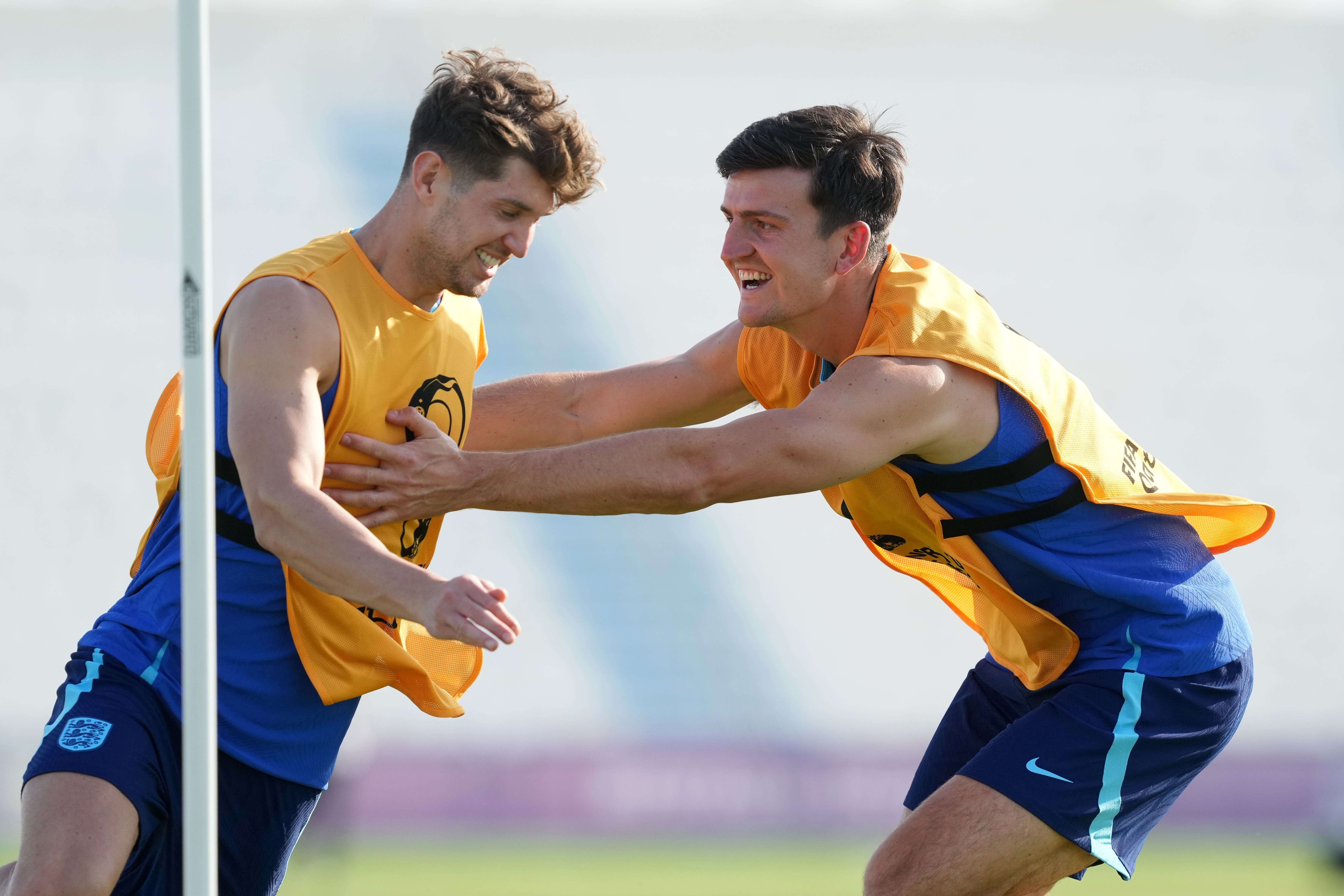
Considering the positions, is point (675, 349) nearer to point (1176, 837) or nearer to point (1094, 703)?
point (1176, 837)

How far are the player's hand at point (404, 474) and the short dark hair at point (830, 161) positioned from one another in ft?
2.95

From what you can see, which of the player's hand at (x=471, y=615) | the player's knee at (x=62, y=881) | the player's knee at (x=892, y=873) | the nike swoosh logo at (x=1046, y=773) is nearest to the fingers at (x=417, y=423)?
the player's hand at (x=471, y=615)

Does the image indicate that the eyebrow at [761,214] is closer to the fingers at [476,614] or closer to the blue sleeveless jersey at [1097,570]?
the blue sleeveless jersey at [1097,570]

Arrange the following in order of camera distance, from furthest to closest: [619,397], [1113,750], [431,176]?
[619,397] → [1113,750] → [431,176]

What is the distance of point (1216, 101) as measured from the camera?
354 inches

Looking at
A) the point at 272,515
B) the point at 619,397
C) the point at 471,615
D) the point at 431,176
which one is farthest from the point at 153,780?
the point at 619,397

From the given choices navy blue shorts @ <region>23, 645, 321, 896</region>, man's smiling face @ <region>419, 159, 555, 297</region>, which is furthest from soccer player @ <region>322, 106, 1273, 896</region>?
navy blue shorts @ <region>23, 645, 321, 896</region>

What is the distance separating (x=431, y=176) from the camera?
2.28 m

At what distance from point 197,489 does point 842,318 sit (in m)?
1.47

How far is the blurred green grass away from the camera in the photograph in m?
5.74

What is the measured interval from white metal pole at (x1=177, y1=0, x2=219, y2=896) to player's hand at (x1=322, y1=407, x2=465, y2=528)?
51 centimetres

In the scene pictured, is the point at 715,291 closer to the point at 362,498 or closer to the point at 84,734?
the point at 362,498

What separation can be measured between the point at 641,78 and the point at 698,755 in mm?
4889

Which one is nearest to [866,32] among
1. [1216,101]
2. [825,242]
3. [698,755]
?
[1216,101]
